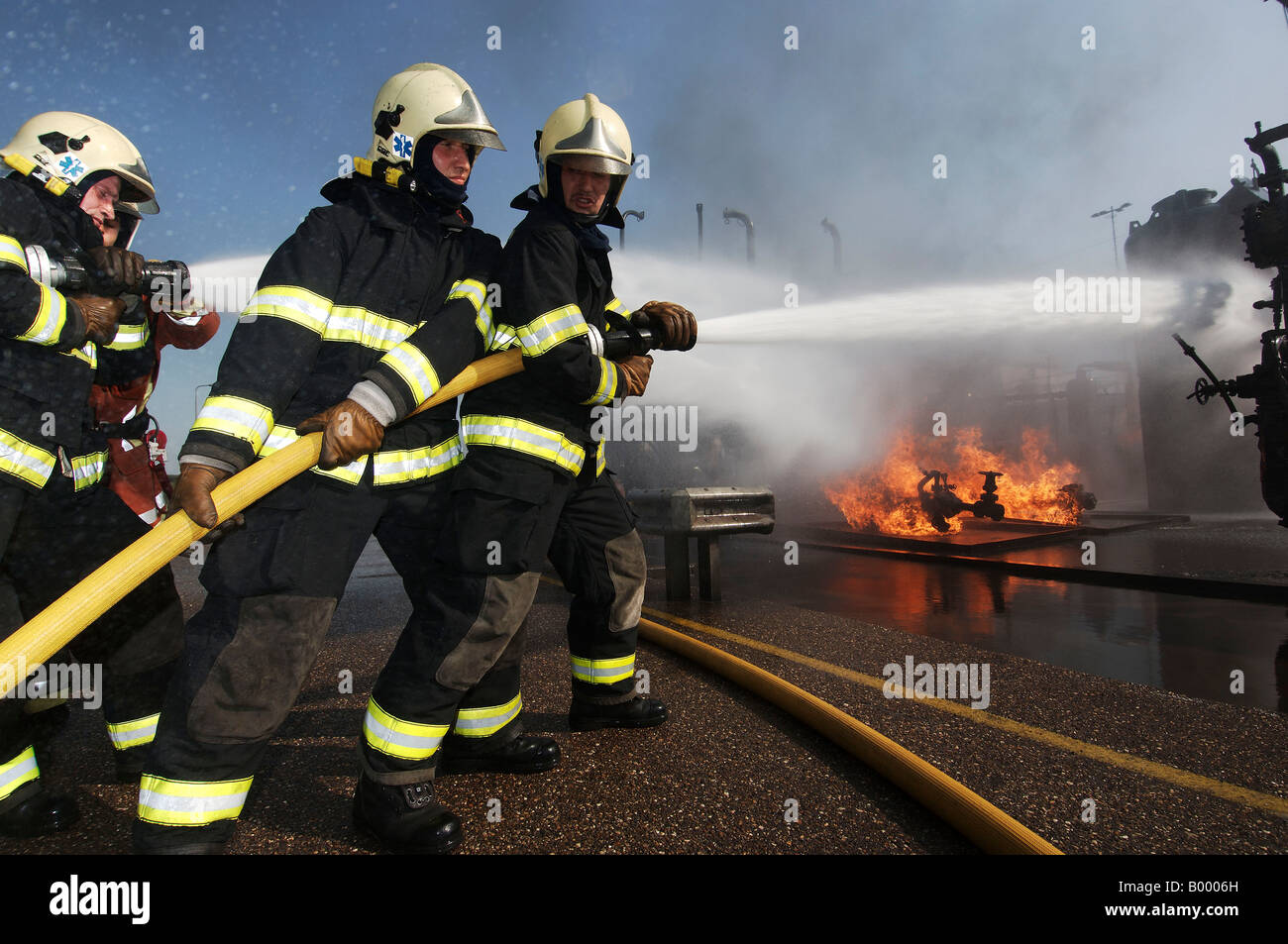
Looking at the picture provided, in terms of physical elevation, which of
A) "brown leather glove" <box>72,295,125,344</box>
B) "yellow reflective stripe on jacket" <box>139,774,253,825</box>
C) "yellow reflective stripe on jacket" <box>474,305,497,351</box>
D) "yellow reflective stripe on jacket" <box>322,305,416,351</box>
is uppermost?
"brown leather glove" <box>72,295,125,344</box>

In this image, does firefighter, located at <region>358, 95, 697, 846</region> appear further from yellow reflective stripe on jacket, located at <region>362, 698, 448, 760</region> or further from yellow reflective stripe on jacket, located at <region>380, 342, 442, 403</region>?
yellow reflective stripe on jacket, located at <region>380, 342, 442, 403</region>

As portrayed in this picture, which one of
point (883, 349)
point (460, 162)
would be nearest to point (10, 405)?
point (460, 162)

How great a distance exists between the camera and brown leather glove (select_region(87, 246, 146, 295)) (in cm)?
217

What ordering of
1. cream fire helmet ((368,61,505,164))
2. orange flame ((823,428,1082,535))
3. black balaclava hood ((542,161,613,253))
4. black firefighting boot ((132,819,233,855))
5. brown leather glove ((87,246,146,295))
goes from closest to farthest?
1. black firefighting boot ((132,819,233,855))
2. cream fire helmet ((368,61,505,164))
3. brown leather glove ((87,246,146,295))
4. black balaclava hood ((542,161,613,253))
5. orange flame ((823,428,1082,535))

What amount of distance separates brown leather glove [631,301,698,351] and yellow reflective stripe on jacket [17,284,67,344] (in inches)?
71.7

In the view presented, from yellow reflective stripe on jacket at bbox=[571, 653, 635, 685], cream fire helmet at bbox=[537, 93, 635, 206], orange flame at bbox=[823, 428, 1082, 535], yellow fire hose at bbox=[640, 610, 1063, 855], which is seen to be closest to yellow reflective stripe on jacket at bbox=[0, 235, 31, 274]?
cream fire helmet at bbox=[537, 93, 635, 206]

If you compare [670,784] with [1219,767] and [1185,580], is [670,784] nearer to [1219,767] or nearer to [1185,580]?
[1219,767]

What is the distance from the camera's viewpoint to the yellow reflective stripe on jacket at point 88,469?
215 centimetres

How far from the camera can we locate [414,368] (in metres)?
1.88

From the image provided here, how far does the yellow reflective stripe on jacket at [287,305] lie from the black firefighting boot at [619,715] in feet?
5.50

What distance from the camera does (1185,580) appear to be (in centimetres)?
505

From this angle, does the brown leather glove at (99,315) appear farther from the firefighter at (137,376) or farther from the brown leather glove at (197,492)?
the brown leather glove at (197,492)

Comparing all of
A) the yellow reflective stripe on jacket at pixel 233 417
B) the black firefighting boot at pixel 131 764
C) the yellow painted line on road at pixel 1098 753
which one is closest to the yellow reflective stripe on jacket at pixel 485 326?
the yellow reflective stripe on jacket at pixel 233 417

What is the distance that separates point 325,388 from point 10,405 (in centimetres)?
97
